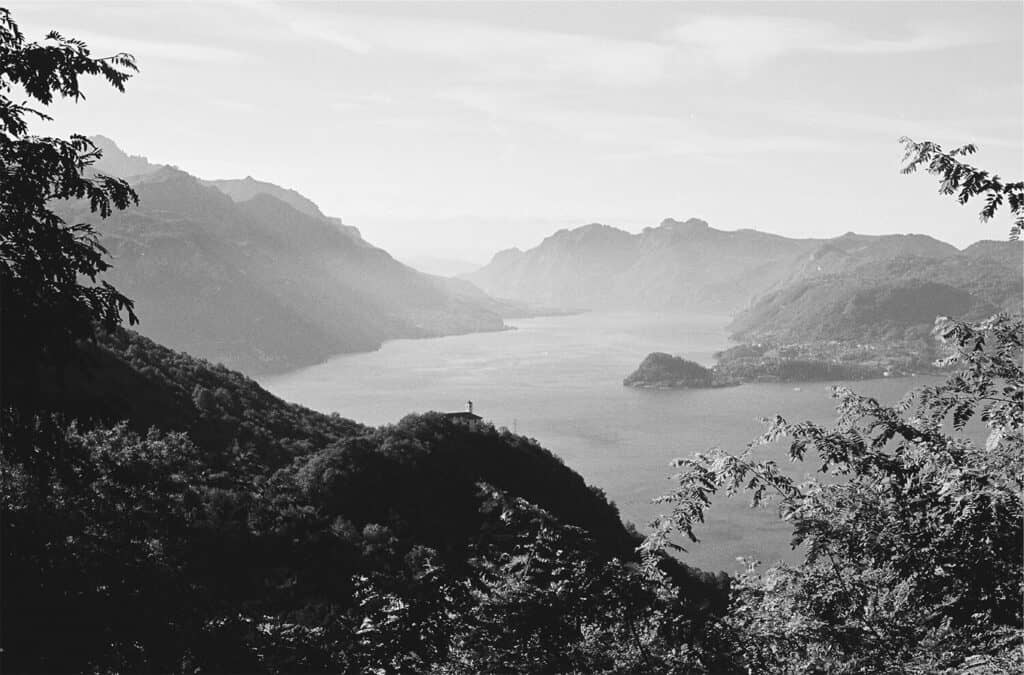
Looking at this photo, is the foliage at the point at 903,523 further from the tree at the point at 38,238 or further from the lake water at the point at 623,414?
the lake water at the point at 623,414

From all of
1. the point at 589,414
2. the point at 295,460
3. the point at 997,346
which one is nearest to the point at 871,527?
the point at 997,346

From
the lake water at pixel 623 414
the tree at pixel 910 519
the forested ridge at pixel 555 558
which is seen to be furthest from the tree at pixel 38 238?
the lake water at pixel 623 414

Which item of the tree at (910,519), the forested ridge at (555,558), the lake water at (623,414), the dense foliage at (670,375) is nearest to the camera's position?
the tree at (910,519)

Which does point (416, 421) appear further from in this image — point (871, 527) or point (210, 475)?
point (871, 527)

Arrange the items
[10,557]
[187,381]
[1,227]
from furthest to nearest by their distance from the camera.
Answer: [187,381], [10,557], [1,227]

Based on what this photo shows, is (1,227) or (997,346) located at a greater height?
(1,227)

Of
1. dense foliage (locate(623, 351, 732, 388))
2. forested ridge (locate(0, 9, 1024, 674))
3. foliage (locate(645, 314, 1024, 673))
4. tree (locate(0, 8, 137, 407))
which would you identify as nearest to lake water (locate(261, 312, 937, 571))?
dense foliage (locate(623, 351, 732, 388))
